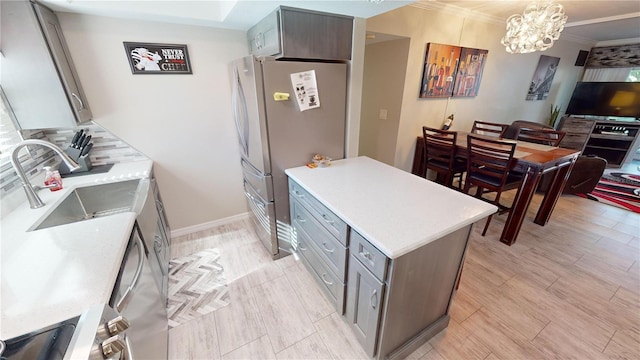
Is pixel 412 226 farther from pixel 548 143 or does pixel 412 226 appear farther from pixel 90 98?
pixel 548 143

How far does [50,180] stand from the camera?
4.91ft

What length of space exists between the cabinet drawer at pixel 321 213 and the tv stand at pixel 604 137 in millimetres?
6487

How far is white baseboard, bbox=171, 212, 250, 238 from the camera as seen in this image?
252cm

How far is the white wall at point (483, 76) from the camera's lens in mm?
2738

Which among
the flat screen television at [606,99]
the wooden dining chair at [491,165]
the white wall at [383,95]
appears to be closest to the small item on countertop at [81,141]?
the white wall at [383,95]

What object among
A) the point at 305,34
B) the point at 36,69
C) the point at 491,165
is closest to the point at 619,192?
the point at 491,165

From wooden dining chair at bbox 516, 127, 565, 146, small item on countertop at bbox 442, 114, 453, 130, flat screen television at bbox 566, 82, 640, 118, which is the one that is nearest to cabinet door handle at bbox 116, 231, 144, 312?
small item on countertop at bbox 442, 114, 453, 130

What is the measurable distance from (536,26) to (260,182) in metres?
3.03

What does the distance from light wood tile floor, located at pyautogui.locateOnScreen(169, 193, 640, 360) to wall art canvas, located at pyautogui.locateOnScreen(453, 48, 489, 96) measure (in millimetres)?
2172

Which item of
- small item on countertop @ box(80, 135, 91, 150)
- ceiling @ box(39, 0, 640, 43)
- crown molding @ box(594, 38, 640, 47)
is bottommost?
small item on countertop @ box(80, 135, 91, 150)

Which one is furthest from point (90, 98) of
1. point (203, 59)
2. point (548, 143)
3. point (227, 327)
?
point (548, 143)

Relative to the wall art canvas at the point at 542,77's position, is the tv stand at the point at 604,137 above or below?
below

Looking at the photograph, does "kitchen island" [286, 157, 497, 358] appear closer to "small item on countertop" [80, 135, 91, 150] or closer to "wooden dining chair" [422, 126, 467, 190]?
"wooden dining chair" [422, 126, 467, 190]

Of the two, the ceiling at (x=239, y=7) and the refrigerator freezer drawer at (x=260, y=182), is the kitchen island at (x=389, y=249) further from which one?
the ceiling at (x=239, y=7)
